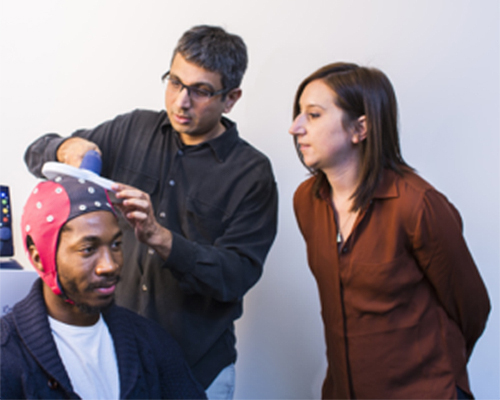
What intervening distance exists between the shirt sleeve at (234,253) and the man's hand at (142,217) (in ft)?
0.10

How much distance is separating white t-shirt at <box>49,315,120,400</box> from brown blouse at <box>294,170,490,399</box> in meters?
0.68

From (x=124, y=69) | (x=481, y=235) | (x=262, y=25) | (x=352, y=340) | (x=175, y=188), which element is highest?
(x=262, y=25)

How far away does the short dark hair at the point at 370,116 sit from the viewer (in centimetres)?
157

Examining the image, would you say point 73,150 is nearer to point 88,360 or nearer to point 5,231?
point 5,231

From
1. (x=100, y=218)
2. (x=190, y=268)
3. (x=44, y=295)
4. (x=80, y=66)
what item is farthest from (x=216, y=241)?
(x=80, y=66)

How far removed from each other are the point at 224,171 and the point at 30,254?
66cm

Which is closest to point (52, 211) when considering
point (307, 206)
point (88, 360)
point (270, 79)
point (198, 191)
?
point (88, 360)

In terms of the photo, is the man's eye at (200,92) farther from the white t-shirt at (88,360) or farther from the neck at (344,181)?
the white t-shirt at (88,360)

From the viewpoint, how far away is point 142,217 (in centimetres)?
135

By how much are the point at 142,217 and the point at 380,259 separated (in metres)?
0.70

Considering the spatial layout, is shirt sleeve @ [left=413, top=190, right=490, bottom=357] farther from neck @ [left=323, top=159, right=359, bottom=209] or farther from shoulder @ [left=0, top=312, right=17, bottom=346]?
shoulder @ [left=0, top=312, right=17, bottom=346]

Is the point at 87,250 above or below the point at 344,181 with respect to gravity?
below

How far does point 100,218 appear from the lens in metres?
1.36

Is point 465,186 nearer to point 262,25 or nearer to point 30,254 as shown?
point 262,25
